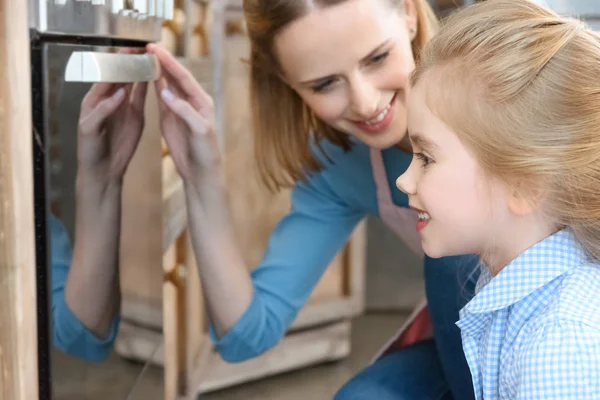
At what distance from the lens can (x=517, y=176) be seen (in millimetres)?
737

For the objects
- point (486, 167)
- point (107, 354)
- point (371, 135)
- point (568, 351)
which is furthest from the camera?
point (371, 135)

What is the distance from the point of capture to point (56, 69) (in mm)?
723

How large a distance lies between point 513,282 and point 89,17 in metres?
0.52

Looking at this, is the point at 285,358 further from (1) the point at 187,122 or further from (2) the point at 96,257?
(2) the point at 96,257

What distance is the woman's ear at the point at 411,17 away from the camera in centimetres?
103

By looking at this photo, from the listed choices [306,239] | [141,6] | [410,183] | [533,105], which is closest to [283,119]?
[306,239]

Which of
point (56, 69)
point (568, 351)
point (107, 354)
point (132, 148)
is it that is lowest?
point (107, 354)

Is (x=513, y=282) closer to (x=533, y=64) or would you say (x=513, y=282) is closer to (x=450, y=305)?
(x=533, y=64)

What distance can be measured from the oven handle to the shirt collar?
1.54ft

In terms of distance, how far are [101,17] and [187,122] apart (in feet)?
0.90

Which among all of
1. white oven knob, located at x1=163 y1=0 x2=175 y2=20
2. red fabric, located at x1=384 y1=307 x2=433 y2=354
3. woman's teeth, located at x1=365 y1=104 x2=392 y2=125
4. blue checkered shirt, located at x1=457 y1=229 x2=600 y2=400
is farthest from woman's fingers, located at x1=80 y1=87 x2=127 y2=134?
red fabric, located at x1=384 y1=307 x2=433 y2=354

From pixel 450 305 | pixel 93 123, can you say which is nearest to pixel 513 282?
pixel 450 305

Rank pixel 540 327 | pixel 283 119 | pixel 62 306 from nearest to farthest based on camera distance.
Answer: pixel 540 327 → pixel 62 306 → pixel 283 119

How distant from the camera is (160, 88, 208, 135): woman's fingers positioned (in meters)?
1.05
